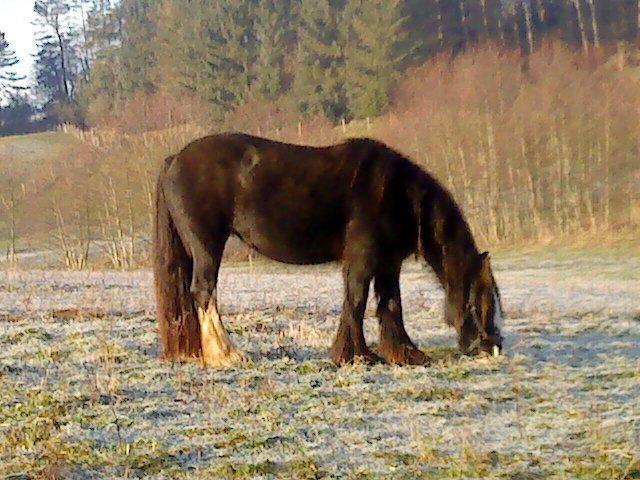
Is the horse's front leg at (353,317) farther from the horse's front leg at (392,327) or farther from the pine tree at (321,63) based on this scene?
the pine tree at (321,63)

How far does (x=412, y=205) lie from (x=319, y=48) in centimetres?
3535

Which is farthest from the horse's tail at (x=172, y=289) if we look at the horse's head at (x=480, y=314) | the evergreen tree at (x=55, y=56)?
the evergreen tree at (x=55, y=56)

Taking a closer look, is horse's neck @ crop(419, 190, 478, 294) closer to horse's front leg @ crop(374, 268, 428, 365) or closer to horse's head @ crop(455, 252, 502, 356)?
horse's head @ crop(455, 252, 502, 356)

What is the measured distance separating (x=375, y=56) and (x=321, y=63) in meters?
5.12

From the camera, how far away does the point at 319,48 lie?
132ft

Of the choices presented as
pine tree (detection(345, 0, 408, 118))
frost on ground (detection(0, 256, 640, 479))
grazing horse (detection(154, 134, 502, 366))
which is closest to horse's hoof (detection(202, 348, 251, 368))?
grazing horse (detection(154, 134, 502, 366))

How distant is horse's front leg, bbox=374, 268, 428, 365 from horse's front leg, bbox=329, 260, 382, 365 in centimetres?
18

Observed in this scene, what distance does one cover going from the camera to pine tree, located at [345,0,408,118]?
35344 mm

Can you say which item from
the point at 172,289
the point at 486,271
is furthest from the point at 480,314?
the point at 172,289

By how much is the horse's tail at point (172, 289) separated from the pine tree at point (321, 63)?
1238 inches

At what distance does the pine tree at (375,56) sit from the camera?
35344mm

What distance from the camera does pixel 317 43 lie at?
40.6 m

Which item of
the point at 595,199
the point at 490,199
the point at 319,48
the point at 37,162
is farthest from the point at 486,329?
the point at 37,162

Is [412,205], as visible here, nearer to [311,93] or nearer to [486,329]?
[486,329]
